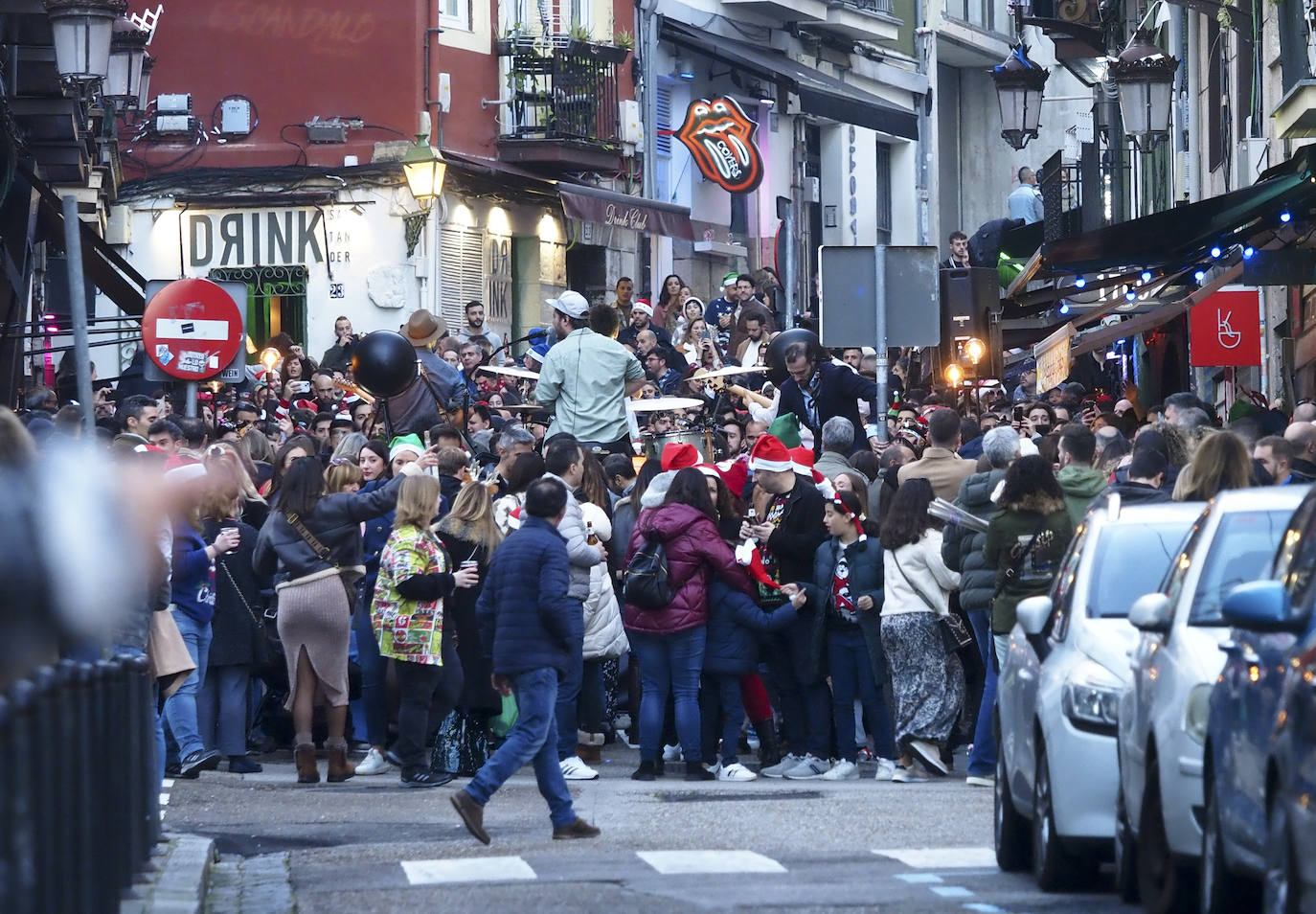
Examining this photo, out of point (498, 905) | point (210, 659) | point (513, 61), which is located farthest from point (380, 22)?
point (498, 905)

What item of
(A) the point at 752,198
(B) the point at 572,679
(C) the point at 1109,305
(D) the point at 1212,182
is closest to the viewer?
(B) the point at 572,679

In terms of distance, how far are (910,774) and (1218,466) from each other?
3963 mm

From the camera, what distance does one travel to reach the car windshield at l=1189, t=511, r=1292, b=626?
31.8 ft

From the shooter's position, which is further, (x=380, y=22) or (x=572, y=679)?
(x=380, y=22)

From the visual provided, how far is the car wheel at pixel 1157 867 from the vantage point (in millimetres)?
9461

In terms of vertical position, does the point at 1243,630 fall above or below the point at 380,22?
below

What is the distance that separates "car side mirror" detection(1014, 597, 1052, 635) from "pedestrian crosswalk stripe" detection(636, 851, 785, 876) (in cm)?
143

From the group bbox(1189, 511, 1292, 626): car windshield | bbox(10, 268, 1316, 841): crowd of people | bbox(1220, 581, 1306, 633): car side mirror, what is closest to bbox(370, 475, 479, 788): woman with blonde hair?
bbox(10, 268, 1316, 841): crowd of people

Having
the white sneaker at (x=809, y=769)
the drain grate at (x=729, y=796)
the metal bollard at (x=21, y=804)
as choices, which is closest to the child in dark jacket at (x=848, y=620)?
the white sneaker at (x=809, y=769)

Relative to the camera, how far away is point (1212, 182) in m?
31.0

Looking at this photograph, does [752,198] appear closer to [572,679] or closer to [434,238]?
[434,238]

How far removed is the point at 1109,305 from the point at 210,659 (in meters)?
13.7

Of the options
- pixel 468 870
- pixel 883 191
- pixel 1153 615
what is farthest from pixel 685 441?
pixel 883 191

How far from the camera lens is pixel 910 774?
1645cm
